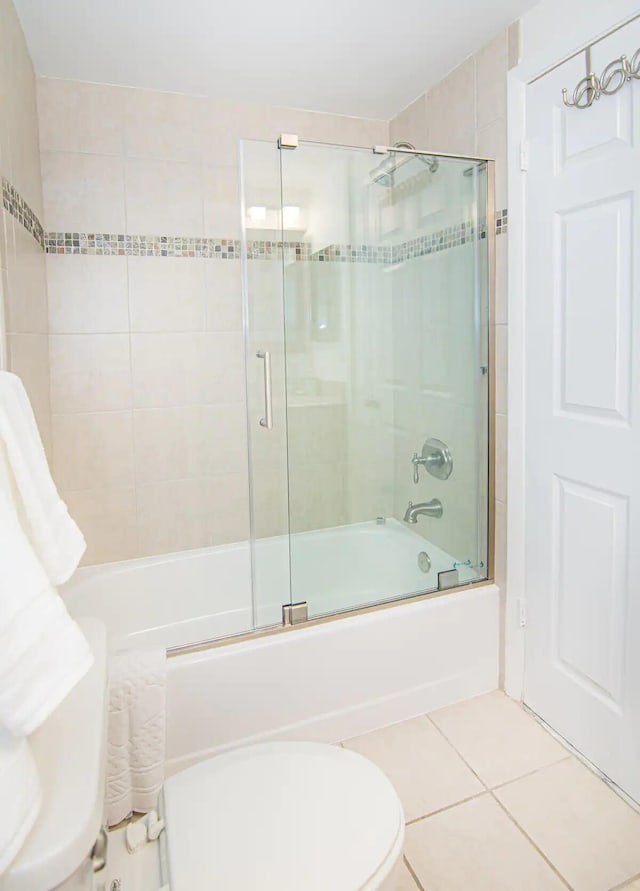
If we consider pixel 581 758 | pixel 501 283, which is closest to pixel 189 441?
pixel 501 283

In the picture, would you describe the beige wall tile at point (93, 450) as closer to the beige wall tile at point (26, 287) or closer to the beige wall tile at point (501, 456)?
the beige wall tile at point (26, 287)

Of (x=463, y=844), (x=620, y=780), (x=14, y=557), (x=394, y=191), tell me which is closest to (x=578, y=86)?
(x=394, y=191)

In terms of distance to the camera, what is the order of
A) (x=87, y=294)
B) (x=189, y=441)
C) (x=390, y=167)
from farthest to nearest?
1. (x=189, y=441)
2. (x=87, y=294)
3. (x=390, y=167)

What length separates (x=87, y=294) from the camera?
2.35 meters

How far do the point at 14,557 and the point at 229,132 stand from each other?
2.29 m

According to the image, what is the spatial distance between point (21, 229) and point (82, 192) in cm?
55

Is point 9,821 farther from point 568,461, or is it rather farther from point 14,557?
point 568,461

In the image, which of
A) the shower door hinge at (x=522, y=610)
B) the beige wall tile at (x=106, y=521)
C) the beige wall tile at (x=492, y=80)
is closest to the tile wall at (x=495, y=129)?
the beige wall tile at (x=492, y=80)

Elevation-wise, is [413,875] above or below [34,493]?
below

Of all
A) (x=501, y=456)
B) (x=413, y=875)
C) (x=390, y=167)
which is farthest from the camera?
(x=501, y=456)

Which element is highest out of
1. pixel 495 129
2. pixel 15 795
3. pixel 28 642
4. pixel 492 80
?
pixel 492 80

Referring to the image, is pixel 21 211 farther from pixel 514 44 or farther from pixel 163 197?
pixel 514 44

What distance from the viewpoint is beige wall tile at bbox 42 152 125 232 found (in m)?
2.26

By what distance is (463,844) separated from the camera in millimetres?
1494
